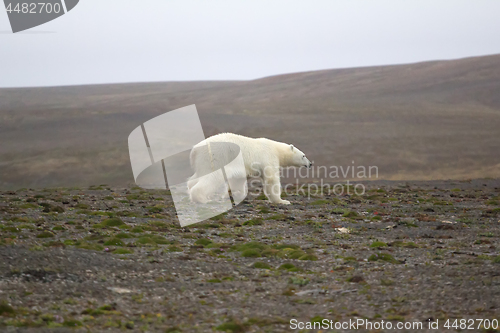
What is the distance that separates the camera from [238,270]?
30.8 feet

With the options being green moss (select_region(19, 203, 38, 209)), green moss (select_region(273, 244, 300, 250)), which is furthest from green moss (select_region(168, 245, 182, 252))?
green moss (select_region(19, 203, 38, 209))

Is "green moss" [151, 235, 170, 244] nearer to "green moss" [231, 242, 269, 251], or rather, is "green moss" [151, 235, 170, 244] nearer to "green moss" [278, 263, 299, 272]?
"green moss" [231, 242, 269, 251]

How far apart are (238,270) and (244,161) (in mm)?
8203

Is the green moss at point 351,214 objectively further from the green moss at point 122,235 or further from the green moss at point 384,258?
the green moss at point 122,235

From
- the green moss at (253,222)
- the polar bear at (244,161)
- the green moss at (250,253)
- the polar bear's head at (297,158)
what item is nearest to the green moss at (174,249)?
the green moss at (250,253)

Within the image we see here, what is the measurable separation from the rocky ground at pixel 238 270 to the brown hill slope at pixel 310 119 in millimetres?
24422

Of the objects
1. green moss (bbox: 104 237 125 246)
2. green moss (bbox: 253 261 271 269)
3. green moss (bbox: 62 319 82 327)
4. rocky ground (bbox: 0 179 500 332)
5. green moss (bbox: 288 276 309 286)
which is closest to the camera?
green moss (bbox: 62 319 82 327)

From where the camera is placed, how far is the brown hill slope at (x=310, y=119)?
4162 centimetres

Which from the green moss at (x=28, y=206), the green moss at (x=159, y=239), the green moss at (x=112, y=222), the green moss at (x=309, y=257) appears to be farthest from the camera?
the green moss at (x=28, y=206)

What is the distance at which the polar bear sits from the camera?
16203 millimetres

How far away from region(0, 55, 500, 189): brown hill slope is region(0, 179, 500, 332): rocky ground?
24422 mm

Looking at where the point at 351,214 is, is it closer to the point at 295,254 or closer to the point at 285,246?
the point at 285,246

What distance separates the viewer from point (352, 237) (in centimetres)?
1309

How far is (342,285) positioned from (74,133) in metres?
49.1
